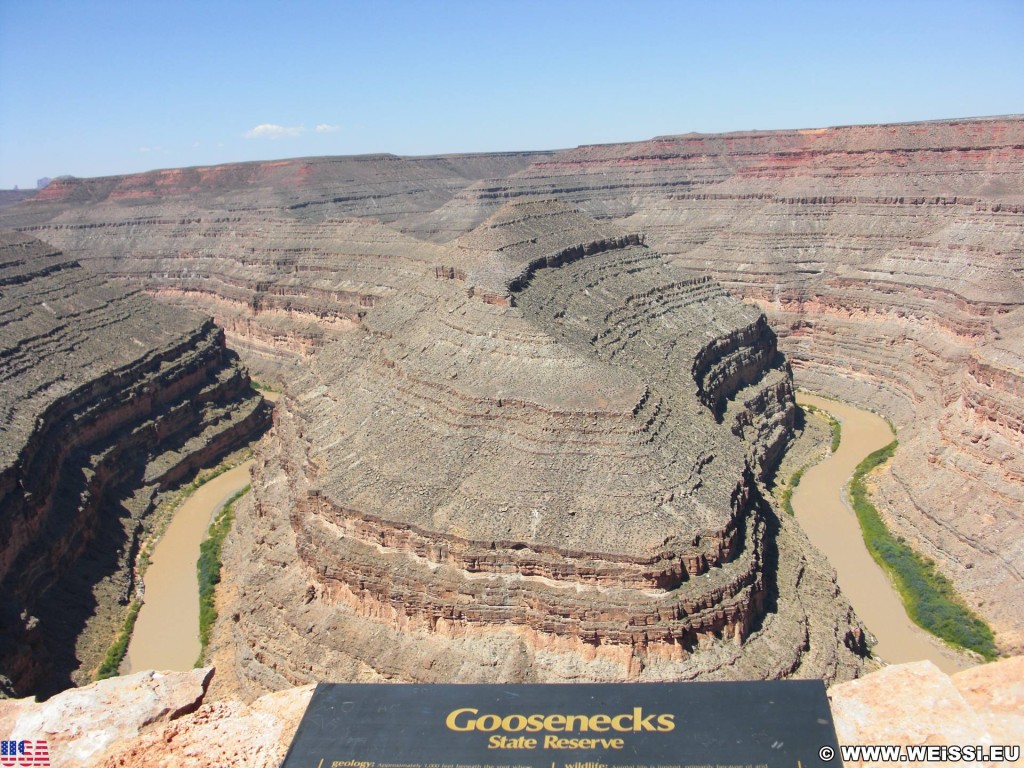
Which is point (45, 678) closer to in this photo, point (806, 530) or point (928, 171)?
point (806, 530)

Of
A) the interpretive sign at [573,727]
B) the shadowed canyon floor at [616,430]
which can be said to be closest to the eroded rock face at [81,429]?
the shadowed canyon floor at [616,430]

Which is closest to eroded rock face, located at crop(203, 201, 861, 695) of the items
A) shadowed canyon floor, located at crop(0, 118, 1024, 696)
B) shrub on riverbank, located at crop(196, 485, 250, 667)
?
shadowed canyon floor, located at crop(0, 118, 1024, 696)

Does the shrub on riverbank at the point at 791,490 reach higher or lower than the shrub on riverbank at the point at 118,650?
higher

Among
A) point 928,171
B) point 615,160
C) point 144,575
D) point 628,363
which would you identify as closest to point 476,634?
point 628,363

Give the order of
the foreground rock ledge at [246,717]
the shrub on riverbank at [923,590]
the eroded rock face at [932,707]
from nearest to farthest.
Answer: the eroded rock face at [932,707], the foreground rock ledge at [246,717], the shrub on riverbank at [923,590]

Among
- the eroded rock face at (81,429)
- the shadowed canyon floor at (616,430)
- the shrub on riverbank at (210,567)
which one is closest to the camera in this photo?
the shadowed canyon floor at (616,430)

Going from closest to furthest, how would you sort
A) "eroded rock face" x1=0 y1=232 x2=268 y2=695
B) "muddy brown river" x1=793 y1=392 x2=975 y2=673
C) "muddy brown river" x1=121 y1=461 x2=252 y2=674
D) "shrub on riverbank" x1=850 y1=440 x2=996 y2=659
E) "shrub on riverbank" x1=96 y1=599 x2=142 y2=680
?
"shrub on riverbank" x1=96 y1=599 x2=142 y2=680 < "muddy brown river" x1=793 y1=392 x2=975 y2=673 < "shrub on riverbank" x1=850 y1=440 x2=996 y2=659 < "eroded rock face" x1=0 y1=232 x2=268 y2=695 < "muddy brown river" x1=121 y1=461 x2=252 y2=674

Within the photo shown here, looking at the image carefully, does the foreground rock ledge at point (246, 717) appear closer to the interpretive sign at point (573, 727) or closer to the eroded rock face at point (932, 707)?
the eroded rock face at point (932, 707)

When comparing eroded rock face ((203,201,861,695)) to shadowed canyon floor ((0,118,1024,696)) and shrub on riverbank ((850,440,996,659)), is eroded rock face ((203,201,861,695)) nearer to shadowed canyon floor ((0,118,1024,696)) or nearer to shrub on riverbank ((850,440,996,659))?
shadowed canyon floor ((0,118,1024,696))
